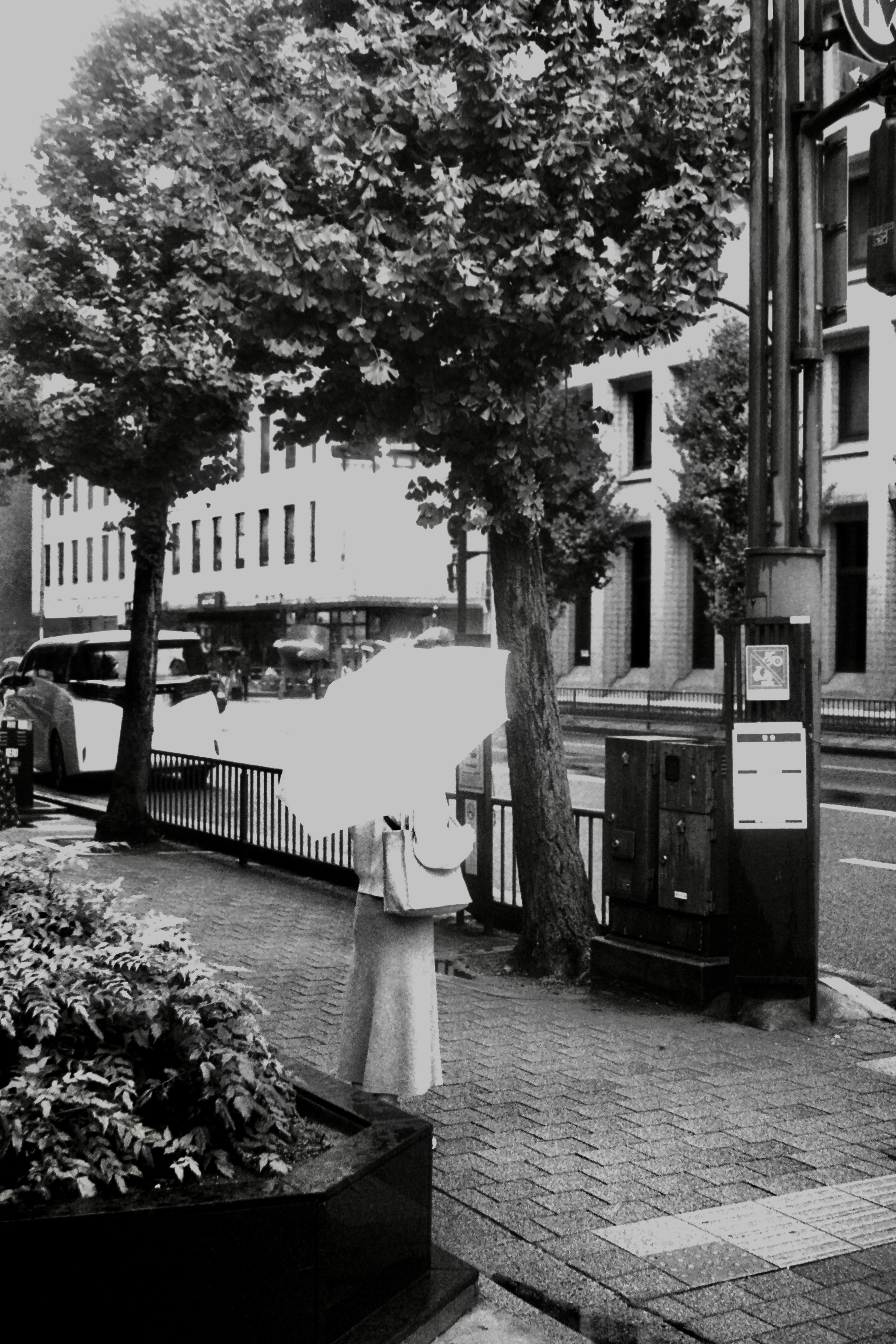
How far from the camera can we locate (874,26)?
6660 mm

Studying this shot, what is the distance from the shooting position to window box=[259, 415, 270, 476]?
2266 inches

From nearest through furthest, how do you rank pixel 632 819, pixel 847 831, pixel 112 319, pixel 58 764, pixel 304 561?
Result: 1. pixel 632 819
2. pixel 112 319
3. pixel 847 831
4. pixel 58 764
5. pixel 304 561

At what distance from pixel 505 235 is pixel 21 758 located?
1188cm

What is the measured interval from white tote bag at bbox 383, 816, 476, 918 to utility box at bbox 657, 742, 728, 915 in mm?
2686

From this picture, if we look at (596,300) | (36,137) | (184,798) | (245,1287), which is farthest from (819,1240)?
(36,137)

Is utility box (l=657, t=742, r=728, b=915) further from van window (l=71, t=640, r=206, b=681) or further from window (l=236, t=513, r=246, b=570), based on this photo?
window (l=236, t=513, r=246, b=570)

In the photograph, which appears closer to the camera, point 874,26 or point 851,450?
point 874,26

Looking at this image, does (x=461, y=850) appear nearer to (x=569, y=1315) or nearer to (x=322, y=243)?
(x=569, y=1315)

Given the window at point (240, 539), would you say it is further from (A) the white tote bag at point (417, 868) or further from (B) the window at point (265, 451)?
(A) the white tote bag at point (417, 868)

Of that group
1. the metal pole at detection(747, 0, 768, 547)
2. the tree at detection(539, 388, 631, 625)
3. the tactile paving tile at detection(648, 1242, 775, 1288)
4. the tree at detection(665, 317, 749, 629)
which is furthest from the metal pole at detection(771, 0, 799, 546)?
the tree at detection(539, 388, 631, 625)

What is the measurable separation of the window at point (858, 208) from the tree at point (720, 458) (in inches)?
105

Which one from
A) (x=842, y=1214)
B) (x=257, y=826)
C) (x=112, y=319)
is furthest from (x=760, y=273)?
(x=112, y=319)

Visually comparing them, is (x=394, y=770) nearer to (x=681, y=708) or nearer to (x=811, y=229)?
(x=811, y=229)

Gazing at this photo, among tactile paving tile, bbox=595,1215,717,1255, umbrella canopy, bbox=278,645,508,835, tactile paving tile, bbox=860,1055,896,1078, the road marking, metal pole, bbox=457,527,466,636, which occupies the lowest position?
tactile paving tile, bbox=595,1215,717,1255
